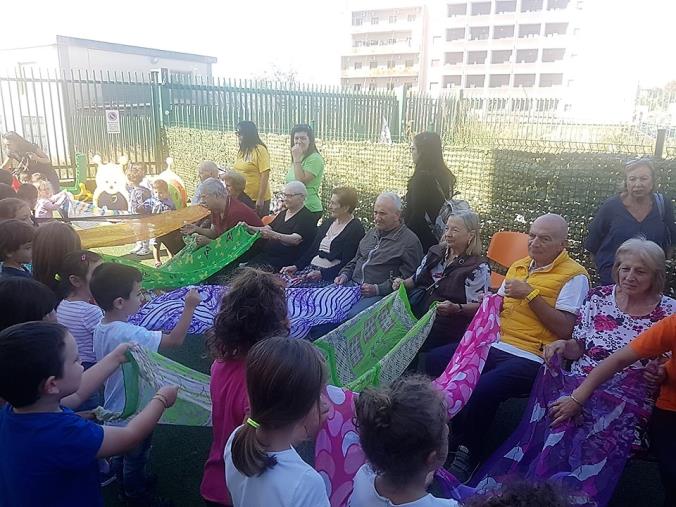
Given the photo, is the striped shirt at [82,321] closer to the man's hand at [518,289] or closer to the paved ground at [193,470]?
the paved ground at [193,470]

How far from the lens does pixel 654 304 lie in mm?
2621

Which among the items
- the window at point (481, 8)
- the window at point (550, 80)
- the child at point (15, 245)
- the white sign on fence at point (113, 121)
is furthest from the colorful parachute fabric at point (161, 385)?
the window at point (481, 8)

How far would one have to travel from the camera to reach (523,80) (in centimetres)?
6681

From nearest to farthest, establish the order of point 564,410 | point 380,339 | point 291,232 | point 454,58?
point 564,410 → point 380,339 → point 291,232 → point 454,58

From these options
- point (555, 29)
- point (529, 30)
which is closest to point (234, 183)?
point (555, 29)

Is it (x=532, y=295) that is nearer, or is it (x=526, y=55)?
(x=532, y=295)

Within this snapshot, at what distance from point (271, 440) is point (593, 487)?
5.48 ft

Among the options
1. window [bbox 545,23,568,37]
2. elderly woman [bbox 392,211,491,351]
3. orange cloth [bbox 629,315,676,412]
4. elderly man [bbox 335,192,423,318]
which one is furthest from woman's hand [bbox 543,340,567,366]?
window [bbox 545,23,568,37]

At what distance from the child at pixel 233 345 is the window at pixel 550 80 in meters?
71.0

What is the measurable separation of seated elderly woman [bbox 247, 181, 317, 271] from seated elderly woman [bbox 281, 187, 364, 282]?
0.17 m

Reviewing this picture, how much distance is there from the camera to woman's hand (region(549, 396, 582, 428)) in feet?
7.85

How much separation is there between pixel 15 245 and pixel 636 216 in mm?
4049

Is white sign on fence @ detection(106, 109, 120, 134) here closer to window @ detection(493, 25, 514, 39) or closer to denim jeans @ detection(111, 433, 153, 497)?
denim jeans @ detection(111, 433, 153, 497)

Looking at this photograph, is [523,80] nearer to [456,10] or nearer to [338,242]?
[456,10]
